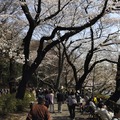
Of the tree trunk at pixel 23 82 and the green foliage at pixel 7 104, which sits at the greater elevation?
the tree trunk at pixel 23 82

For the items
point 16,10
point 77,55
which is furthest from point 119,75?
point 77,55

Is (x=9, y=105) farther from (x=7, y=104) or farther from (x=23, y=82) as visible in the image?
(x=23, y=82)

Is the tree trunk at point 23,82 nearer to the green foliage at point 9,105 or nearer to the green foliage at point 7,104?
the green foliage at point 9,105

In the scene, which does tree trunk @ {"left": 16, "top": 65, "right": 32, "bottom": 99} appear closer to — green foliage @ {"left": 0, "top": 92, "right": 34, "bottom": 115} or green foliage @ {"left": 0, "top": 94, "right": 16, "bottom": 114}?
green foliage @ {"left": 0, "top": 92, "right": 34, "bottom": 115}

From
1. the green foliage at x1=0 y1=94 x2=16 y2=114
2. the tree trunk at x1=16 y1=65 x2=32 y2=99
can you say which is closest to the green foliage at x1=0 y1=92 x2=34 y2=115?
the green foliage at x1=0 y1=94 x2=16 y2=114

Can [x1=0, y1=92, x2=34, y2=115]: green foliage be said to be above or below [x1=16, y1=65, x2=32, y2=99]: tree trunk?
below

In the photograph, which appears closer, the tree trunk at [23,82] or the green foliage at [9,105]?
the green foliage at [9,105]

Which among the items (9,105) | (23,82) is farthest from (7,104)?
(23,82)

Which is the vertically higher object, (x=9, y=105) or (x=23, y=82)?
(x=23, y=82)

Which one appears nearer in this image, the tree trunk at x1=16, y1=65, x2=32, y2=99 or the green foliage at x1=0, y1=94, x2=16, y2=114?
the green foliage at x1=0, y1=94, x2=16, y2=114

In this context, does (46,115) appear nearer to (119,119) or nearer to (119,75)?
(119,119)

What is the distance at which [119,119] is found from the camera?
799cm

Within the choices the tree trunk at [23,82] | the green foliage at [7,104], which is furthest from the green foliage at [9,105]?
the tree trunk at [23,82]

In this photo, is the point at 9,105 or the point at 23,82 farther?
the point at 23,82
